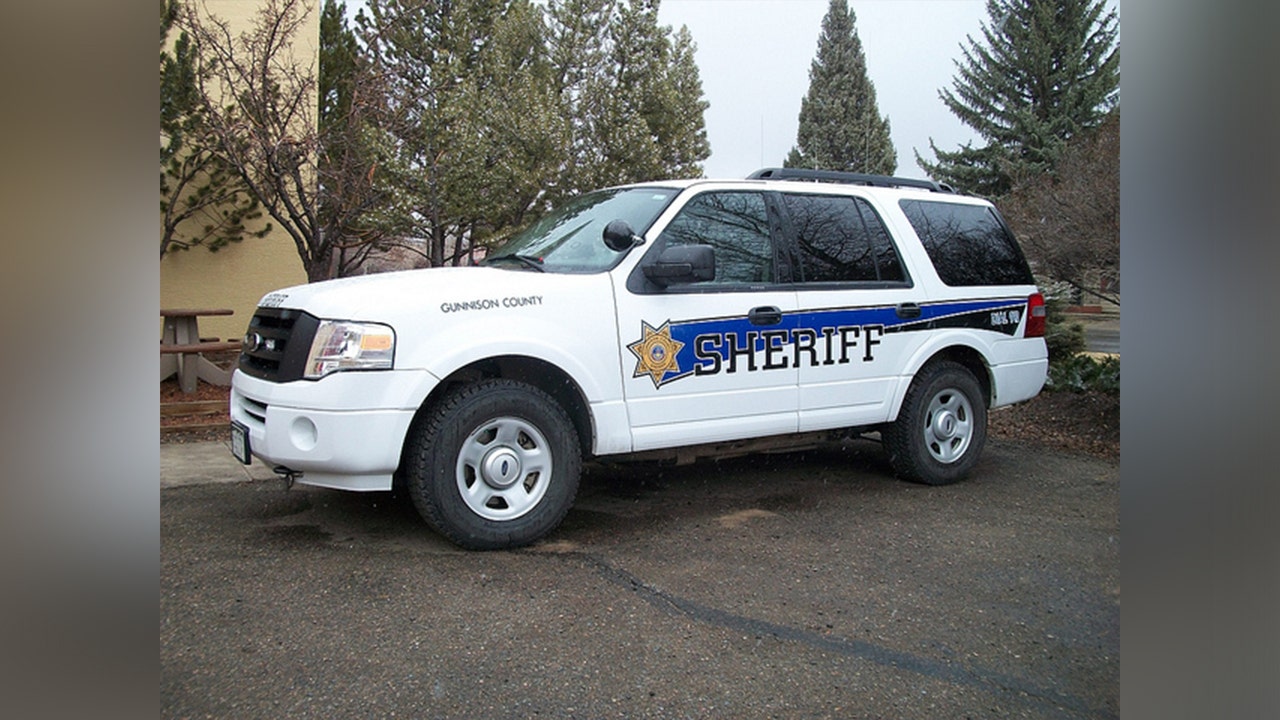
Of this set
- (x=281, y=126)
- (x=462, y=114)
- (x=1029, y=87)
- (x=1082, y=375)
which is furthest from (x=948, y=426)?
(x=1029, y=87)

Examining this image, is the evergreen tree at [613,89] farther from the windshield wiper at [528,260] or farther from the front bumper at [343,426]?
the front bumper at [343,426]

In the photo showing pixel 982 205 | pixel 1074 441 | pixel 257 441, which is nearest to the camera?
pixel 257 441

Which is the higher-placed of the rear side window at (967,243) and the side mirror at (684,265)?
the rear side window at (967,243)

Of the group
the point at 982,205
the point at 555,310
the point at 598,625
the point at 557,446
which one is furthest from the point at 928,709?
the point at 982,205

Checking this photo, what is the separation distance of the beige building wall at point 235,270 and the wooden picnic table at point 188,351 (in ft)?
3.29

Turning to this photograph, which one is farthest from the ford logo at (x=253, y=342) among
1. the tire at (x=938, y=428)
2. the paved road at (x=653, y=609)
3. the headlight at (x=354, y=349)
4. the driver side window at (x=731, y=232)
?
the tire at (x=938, y=428)

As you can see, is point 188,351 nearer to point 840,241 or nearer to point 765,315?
point 765,315

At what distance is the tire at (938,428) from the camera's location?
18.8 ft

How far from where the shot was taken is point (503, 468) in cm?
425

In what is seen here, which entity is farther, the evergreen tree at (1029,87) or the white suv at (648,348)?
the evergreen tree at (1029,87)

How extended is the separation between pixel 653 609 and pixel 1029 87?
13845 mm
